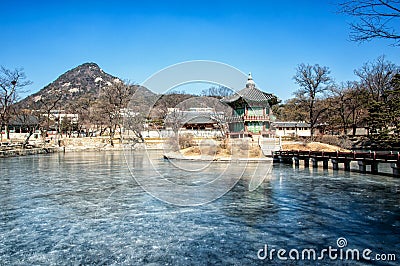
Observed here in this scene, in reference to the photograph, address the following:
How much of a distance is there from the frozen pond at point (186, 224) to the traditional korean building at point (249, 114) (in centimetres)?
2265

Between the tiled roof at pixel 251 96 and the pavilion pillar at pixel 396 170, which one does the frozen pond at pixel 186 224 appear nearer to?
the pavilion pillar at pixel 396 170

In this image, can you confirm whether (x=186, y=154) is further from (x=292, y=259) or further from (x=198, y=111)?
(x=292, y=259)

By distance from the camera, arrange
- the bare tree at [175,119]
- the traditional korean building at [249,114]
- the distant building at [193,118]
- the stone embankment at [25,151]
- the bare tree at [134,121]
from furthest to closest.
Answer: the bare tree at [134,121] < the distant building at [193,118] < the bare tree at [175,119] < the traditional korean building at [249,114] < the stone embankment at [25,151]

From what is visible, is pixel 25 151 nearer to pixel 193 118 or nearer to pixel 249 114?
pixel 193 118

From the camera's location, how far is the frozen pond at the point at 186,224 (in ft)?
19.4

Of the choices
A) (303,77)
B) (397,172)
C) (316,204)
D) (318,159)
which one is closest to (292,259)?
(316,204)

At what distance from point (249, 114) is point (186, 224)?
2867 cm

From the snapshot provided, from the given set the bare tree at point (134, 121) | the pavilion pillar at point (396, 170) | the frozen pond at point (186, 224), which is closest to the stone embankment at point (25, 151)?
the bare tree at point (134, 121)

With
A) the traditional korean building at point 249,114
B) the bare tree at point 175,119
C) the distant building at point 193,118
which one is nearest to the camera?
the traditional korean building at point 249,114

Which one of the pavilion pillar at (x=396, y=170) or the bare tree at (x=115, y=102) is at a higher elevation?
the bare tree at (x=115, y=102)

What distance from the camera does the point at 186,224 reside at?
787 cm

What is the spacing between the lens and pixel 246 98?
3619 centimetres

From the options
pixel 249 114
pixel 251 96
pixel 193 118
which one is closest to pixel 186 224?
pixel 249 114

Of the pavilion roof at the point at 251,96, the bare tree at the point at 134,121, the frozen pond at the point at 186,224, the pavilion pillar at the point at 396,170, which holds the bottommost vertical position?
the frozen pond at the point at 186,224
